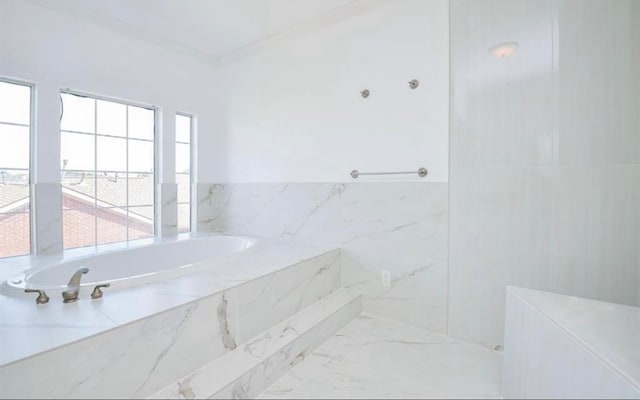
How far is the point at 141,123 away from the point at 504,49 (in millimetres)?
3057

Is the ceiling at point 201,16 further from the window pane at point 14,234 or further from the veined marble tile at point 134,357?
the veined marble tile at point 134,357

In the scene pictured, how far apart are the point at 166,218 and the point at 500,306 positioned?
295cm

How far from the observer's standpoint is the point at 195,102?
324 centimetres

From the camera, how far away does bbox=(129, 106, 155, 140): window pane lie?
9.40 feet

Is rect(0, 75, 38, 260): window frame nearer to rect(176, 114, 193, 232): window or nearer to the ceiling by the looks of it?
the ceiling

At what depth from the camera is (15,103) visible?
7.25 feet

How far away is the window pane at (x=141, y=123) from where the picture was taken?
2.87m

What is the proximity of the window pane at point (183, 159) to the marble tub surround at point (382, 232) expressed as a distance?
0.97m

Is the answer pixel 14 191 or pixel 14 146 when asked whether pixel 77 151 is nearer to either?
pixel 14 146

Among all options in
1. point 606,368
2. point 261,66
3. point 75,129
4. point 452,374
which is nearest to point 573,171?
point 606,368

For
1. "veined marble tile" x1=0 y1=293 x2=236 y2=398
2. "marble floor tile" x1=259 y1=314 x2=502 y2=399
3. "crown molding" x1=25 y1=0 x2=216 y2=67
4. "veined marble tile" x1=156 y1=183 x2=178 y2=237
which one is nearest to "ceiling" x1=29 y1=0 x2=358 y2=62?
"crown molding" x1=25 y1=0 x2=216 y2=67

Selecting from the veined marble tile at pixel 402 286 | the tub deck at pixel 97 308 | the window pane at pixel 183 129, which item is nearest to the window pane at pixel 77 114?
the window pane at pixel 183 129

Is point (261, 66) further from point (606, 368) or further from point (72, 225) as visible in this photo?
point (606, 368)

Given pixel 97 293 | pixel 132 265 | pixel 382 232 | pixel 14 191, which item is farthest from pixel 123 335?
pixel 14 191
